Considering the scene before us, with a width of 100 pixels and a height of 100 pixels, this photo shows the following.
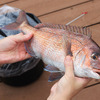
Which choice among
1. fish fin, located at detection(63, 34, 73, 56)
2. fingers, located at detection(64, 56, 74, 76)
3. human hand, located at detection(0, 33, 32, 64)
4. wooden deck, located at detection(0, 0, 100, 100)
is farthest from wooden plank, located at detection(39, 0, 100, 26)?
fingers, located at detection(64, 56, 74, 76)

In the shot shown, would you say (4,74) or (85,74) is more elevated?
(85,74)

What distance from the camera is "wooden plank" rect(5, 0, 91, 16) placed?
189 cm

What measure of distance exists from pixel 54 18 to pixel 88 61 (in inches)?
47.6

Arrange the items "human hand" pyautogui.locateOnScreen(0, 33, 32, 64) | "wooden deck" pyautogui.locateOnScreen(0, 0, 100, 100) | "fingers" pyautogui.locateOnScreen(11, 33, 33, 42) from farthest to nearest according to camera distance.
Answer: "wooden deck" pyautogui.locateOnScreen(0, 0, 100, 100), "human hand" pyautogui.locateOnScreen(0, 33, 32, 64), "fingers" pyautogui.locateOnScreen(11, 33, 33, 42)

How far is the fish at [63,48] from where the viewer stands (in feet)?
2.41

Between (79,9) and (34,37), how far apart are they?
3.36 feet

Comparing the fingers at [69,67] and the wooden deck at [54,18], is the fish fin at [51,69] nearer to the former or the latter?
the fingers at [69,67]

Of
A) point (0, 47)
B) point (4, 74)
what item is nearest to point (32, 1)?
point (0, 47)

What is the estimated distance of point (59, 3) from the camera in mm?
1919

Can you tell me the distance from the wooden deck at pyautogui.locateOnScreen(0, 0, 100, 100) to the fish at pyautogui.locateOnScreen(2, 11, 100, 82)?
515 mm

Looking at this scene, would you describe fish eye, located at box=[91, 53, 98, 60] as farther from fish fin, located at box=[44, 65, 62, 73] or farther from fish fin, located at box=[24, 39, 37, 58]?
fish fin, located at box=[24, 39, 37, 58]

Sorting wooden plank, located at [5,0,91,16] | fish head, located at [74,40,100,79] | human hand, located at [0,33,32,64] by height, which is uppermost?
fish head, located at [74,40,100,79]

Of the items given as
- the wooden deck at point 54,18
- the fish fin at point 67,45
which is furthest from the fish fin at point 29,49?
the wooden deck at point 54,18

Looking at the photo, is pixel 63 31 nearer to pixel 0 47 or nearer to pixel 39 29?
pixel 39 29
